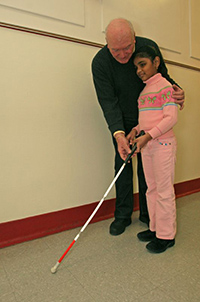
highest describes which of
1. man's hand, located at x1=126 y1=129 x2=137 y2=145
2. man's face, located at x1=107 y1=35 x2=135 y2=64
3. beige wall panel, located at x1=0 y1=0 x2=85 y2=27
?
beige wall panel, located at x1=0 y1=0 x2=85 y2=27

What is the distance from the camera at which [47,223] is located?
4.74 ft

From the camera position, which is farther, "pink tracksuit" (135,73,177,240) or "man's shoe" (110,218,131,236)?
"man's shoe" (110,218,131,236)

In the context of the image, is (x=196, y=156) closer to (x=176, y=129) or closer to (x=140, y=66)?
(x=176, y=129)

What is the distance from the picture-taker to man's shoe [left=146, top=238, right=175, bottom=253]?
120cm

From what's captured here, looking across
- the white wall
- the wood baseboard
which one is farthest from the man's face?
the wood baseboard

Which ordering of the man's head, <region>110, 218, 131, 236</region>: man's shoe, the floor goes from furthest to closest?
<region>110, 218, 131, 236</region>: man's shoe
the man's head
the floor

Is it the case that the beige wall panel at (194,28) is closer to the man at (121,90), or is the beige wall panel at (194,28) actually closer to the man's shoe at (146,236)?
the man at (121,90)

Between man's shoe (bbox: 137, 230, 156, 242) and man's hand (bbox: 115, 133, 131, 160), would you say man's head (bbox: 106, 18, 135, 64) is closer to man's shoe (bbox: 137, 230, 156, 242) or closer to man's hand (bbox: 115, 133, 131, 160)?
man's hand (bbox: 115, 133, 131, 160)

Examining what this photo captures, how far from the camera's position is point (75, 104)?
150cm

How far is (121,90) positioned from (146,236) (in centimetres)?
85

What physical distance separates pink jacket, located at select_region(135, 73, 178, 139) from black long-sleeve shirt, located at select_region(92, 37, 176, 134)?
0.36 feet

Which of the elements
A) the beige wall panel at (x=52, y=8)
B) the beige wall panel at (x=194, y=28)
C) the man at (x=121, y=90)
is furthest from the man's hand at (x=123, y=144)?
the beige wall panel at (x=194, y=28)

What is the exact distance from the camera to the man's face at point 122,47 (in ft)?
3.81

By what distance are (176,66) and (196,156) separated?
0.86 metres
